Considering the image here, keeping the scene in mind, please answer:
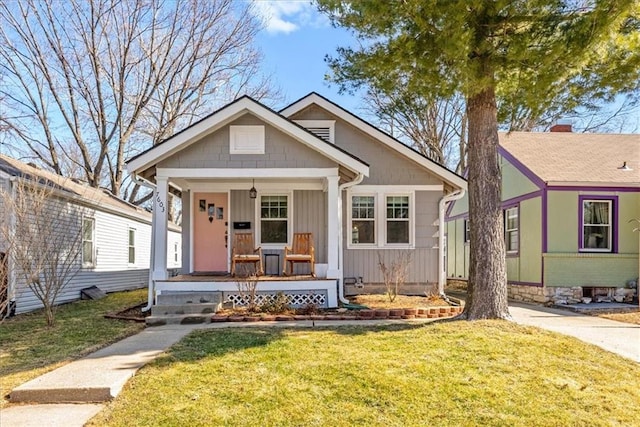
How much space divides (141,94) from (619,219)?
19.2 metres

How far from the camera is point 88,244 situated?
40.6ft

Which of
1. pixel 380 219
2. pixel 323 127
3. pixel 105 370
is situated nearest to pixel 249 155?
pixel 323 127

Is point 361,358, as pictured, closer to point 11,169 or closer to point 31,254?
point 31,254

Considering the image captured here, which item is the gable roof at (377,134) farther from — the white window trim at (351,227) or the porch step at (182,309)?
the porch step at (182,309)

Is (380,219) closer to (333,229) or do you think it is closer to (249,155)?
(333,229)

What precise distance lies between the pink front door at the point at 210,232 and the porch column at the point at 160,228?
2.03 meters

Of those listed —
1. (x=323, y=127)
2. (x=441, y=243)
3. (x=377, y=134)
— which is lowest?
(x=441, y=243)

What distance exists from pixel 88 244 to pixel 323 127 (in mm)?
7048

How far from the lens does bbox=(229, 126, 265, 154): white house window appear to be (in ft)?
29.5

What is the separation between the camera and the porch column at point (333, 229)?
29.4 feet

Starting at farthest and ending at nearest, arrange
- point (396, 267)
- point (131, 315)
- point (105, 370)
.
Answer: point (396, 267)
point (131, 315)
point (105, 370)

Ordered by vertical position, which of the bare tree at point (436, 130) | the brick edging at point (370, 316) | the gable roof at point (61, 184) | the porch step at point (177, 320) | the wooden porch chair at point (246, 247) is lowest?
the porch step at point (177, 320)

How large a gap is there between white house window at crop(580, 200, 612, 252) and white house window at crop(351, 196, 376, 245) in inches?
200

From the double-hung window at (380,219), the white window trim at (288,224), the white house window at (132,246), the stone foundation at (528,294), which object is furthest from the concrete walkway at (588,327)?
the white house window at (132,246)
